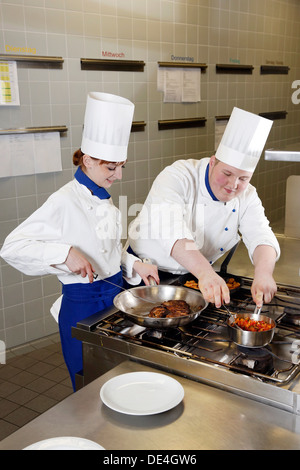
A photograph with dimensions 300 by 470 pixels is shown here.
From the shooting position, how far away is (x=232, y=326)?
A: 1453 mm

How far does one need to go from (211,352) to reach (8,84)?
91.9 inches

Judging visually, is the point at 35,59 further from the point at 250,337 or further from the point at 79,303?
the point at 250,337

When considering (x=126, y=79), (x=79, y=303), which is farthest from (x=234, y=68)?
(x=79, y=303)

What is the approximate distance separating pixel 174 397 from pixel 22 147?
2362 mm

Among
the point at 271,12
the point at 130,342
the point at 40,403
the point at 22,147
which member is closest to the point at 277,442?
the point at 130,342

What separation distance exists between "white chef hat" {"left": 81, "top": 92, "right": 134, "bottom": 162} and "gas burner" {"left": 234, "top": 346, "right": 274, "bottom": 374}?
0.94m

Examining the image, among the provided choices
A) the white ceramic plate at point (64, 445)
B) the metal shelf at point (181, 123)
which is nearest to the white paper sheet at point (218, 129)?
the metal shelf at point (181, 123)

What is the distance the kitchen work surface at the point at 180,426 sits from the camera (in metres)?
1.11

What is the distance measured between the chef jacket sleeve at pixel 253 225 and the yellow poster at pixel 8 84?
5.55 ft

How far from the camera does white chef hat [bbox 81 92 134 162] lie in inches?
76.7

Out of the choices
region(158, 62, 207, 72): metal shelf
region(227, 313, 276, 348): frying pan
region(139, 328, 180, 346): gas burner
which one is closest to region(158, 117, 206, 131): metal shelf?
region(158, 62, 207, 72): metal shelf

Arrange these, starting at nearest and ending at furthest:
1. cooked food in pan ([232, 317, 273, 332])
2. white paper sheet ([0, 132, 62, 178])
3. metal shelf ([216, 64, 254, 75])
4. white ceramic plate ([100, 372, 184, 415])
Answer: white ceramic plate ([100, 372, 184, 415]) < cooked food in pan ([232, 317, 273, 332]) < white paper sheet ([0, 132, 62, 178]) < metal shelf ([216, 64, 254, 75])

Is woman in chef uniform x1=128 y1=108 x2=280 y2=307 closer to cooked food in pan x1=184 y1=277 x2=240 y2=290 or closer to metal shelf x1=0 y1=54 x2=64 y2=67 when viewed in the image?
cooked food in pan x1=184 y1=277 x2=240 y2=290

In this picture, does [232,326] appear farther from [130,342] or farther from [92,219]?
[92,219]
